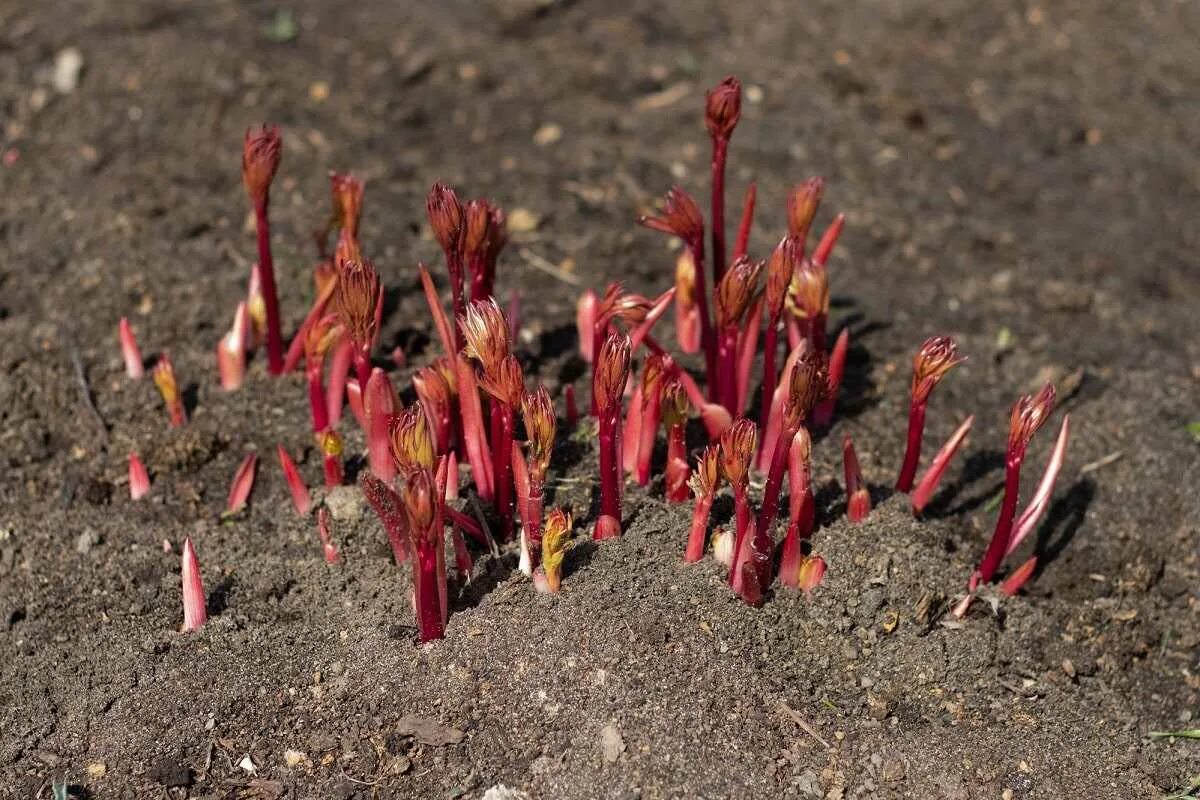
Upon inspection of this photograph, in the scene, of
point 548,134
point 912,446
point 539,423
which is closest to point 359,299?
point 539,423

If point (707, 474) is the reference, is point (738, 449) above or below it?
above

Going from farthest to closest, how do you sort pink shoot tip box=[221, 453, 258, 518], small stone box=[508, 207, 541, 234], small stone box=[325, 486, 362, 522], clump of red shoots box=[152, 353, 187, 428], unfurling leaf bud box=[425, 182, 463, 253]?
small stone box=[508, 207, 541, 234]
clump of red shoots box=[152, 353, 187, 428]
pink shoot tip box=[221, 453, 258, 518]
small stone box=[325, 486, 362, 522]
unfurling leaf bud box=[425, 182, 463, 253]

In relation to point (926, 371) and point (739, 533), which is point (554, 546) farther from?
point (926, 371)

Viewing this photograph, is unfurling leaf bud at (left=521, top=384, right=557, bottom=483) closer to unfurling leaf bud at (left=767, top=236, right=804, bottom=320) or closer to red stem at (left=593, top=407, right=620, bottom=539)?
red stem at (left=593, top=407, right=620, bottom=539)

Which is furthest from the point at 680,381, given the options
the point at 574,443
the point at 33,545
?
the point at 33,545

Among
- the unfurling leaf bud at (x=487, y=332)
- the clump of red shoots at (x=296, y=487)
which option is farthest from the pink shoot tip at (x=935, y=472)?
the clump of red shoots at (x=296, y=487)

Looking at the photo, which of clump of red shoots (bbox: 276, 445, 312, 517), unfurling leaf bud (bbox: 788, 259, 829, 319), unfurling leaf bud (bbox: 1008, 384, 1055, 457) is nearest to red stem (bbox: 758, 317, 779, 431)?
unfurling leaf bud (bbox: 788, 259, 829, 319)

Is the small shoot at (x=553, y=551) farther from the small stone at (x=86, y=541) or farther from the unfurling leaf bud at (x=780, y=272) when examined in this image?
the small stone at (x=86, y=541)
